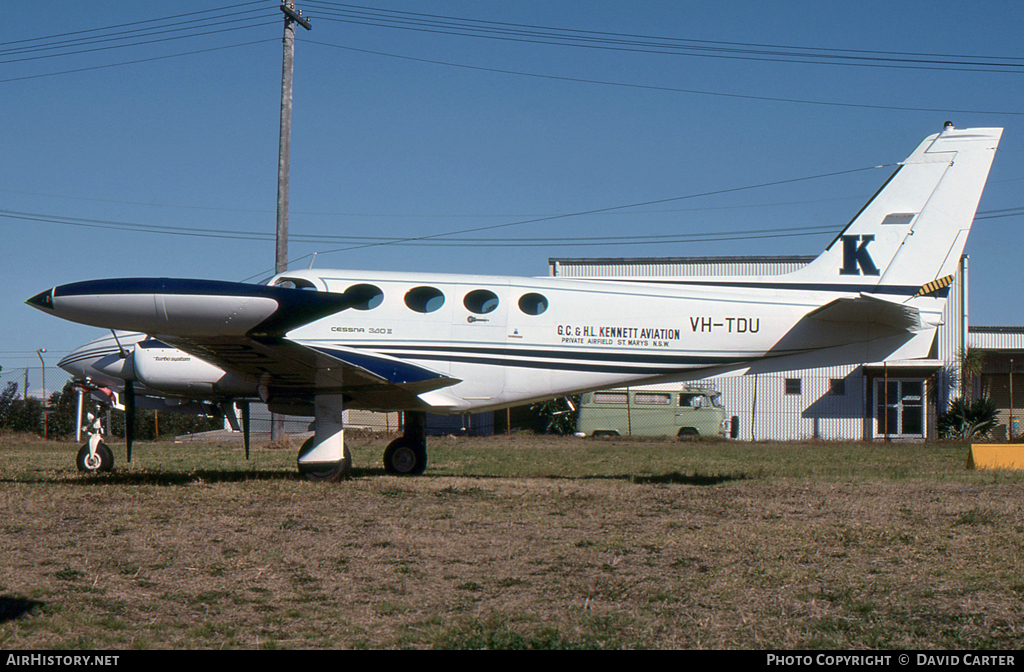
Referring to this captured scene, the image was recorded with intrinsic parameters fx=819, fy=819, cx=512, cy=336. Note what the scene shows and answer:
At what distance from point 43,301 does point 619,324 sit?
7.24m

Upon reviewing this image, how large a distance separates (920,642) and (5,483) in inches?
419

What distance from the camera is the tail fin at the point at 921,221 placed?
11.7 m

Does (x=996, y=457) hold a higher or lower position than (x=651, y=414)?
lower

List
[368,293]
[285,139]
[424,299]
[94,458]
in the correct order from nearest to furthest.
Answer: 1. [368,293]
2. [424,299]
3. [94,458]
4. [285,139]

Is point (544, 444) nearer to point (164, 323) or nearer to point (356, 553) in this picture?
point (164, 323)

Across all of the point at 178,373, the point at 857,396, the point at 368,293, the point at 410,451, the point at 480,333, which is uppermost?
the point at 368,293

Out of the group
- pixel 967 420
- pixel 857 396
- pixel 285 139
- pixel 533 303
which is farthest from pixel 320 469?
pixel 857 396

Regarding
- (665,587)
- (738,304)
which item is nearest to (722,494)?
(738,304)

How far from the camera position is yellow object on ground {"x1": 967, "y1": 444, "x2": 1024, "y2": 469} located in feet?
44.5

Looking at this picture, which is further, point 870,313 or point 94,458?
point 94,458

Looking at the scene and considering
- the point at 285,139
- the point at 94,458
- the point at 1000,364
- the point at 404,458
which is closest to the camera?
the point at 94,458

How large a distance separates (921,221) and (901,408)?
72.1 feet

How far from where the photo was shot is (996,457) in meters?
13.8

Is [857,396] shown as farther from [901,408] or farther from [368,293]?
[368,293]
